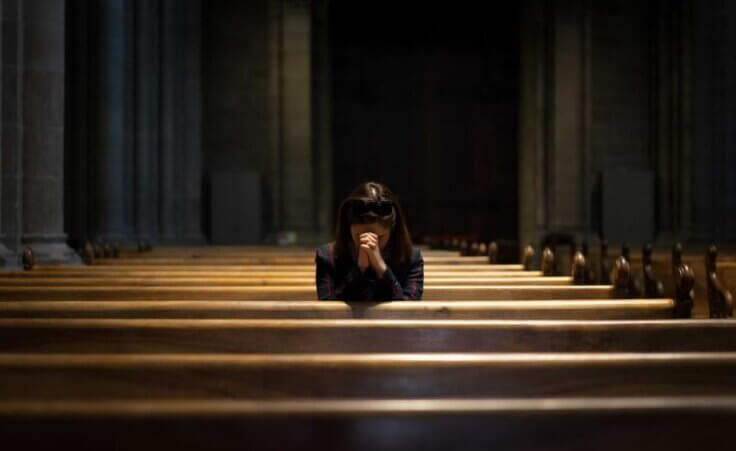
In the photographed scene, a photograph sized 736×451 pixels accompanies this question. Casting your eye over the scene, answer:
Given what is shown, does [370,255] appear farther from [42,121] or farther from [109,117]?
[109,117]

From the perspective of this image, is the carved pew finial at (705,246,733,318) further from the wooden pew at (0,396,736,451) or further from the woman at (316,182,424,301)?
the wooden pew at (0,396,736,451)

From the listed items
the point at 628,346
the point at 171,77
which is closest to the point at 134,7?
the point at 171,77

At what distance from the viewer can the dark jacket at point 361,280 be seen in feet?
14.4

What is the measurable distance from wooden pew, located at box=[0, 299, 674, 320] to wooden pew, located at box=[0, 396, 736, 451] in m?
1.86

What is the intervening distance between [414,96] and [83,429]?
17.7m

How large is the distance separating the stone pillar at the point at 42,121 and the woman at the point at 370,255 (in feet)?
16.2

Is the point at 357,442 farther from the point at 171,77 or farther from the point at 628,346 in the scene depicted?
the point at 171,77

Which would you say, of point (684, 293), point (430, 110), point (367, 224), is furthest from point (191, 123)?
point (684, 293)

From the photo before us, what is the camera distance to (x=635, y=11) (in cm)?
1761

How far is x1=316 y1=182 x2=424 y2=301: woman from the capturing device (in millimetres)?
4363

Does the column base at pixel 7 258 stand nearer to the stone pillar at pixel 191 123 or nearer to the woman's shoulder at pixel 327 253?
the woman's shoulder at pixel 327 253

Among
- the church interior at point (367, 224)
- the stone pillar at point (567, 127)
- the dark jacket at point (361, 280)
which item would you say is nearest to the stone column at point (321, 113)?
the church interior at point (367, 224)

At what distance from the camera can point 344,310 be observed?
411 centimetres

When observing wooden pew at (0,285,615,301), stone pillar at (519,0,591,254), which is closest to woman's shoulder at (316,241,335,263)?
wooden pew at (0,285,615,301)
